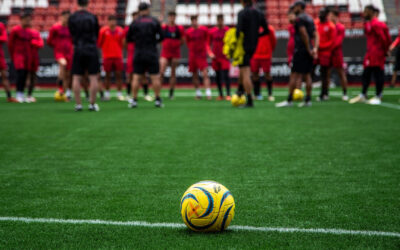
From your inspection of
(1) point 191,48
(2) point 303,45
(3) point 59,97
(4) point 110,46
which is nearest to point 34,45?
(3) point 59,97

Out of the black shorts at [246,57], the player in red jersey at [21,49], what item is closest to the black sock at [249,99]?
the black shorts at [246,57]

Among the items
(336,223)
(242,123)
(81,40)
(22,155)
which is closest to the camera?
(336,223)

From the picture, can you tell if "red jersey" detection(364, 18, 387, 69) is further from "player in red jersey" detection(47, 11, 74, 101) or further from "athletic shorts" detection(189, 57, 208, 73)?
"player in red jersey" detection(47, 11, 74, 101)

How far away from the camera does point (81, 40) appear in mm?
9727

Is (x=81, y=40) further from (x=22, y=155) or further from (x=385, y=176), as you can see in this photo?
(x=385, y=176)

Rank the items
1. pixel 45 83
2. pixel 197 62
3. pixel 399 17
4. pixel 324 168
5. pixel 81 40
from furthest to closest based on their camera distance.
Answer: pixel 399 17, pixel 45 83, pixel 197 62, pixel 81 40, pixel 324 168

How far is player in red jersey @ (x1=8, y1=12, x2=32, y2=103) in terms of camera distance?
1318cm

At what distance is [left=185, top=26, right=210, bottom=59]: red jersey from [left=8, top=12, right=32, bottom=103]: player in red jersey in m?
4.75

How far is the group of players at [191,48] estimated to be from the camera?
9953 millimetres

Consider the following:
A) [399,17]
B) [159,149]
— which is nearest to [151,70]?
[159,149]

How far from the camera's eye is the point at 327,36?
12.8m

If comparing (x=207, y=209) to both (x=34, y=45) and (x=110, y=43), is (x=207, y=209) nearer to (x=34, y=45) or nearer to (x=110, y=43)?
(x=110, y=43)

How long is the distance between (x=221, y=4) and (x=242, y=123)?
813 inches

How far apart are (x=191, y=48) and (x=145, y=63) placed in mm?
3947
